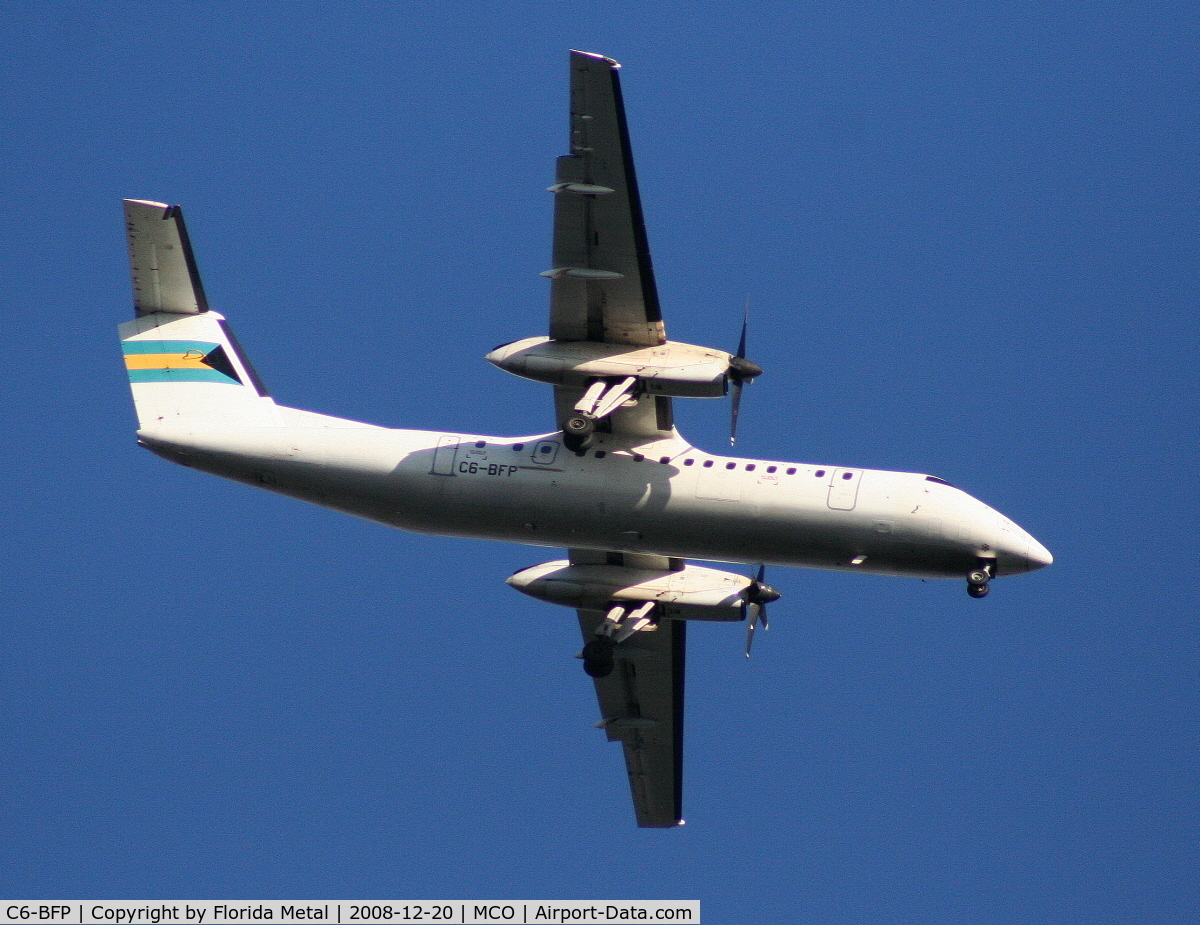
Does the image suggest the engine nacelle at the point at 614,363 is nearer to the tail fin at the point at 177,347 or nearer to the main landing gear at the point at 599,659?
the tail fin at the point at 177,347

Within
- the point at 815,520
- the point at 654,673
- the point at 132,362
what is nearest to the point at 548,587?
the point at 654,673

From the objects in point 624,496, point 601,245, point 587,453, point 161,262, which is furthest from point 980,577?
point 161,262

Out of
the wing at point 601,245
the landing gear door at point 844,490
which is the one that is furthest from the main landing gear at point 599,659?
the landing gear door at point 844,490

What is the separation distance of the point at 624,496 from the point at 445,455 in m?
2.75

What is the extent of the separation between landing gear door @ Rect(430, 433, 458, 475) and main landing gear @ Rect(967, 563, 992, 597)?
7.63 meters

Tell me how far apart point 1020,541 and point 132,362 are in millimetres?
13749

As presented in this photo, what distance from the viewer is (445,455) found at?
78.5 feet

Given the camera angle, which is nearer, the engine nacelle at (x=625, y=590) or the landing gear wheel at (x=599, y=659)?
the landing gear wheel at (x=599, y=659)

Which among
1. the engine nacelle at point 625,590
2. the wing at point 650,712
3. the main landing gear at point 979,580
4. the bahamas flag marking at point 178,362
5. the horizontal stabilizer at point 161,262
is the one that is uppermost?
the horizontal stabilizer at point 161,262

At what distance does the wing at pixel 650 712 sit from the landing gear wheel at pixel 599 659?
139cm

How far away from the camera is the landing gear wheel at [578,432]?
22984mm

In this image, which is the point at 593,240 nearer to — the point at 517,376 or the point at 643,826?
the point at 517,376

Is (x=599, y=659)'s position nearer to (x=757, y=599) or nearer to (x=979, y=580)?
(x=757, y=599)

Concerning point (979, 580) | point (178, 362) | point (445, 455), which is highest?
point (178, 362)
